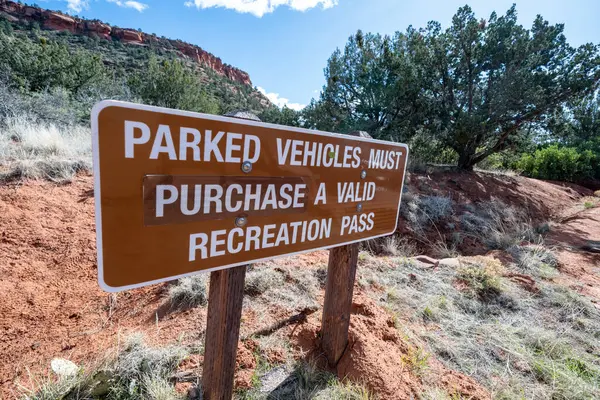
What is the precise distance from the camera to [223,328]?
1265 mm

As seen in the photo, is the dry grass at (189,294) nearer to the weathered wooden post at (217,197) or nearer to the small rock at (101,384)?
the small rock at (101,384)

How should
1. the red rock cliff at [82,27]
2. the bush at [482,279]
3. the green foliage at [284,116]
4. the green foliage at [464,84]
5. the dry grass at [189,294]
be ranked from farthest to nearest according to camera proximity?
the red rock cliff at [82,27] < the green foliage at [284,116] < the green foliage at [464,84] < the bush at [482,279] < the dry grass at [189,294]

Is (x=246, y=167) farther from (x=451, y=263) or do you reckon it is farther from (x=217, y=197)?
(x=451, y=263)

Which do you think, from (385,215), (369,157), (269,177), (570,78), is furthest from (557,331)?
(570,78)

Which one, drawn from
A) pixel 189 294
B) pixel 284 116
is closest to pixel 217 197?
pixel 189 294

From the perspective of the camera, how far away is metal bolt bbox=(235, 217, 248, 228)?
1.08m

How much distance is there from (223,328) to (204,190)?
661mm

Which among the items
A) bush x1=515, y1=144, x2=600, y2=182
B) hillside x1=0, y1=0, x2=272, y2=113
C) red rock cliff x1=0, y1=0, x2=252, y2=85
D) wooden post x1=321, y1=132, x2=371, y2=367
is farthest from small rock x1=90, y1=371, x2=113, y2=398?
red rock cliff x1=0, y1=0, x2=252, y2=85

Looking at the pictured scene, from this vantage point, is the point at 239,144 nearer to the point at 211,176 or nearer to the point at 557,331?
the point at 211,176

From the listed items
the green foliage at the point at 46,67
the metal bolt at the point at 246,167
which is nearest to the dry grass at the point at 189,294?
the metal bolt at the point at 246,167

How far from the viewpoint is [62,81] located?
18281 mm

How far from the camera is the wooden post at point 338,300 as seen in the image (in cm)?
178

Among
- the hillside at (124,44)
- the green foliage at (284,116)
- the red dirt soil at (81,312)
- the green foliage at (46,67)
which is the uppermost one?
the hillside at (124,44)

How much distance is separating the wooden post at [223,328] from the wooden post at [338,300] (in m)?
0.68
